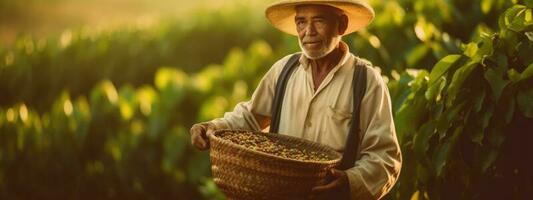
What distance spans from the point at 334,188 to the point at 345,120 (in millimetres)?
351

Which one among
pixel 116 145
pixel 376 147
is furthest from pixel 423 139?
pixel 116 145

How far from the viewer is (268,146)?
3.76 metres

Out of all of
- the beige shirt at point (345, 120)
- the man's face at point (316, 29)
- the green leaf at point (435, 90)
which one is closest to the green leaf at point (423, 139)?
the green leaf at point (435, 90)

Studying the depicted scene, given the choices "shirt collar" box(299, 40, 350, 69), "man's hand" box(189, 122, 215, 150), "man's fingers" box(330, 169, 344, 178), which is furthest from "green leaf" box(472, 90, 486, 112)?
"man's hand" box(189, 122, 215, 150)

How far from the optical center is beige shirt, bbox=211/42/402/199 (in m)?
3.77

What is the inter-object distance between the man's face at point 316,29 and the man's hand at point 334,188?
0.52 m

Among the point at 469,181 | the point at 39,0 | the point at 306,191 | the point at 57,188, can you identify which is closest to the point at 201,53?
the point at 57,188

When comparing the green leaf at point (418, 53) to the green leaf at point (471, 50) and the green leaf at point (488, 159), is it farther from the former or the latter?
the green leaf at point (488, 159)

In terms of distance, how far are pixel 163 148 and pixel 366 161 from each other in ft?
13.7

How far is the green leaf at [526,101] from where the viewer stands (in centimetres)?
416

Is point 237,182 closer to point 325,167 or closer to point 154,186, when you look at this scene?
point 325,167

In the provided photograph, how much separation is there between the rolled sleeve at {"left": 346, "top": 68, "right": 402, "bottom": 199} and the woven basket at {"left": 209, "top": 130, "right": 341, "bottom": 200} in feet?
0.60

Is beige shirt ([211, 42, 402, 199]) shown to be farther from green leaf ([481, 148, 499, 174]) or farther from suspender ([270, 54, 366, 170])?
green leaf ([481, 148, 499, 174])

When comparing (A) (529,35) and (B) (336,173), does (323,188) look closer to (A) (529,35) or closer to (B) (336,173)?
(B) (336,173)
